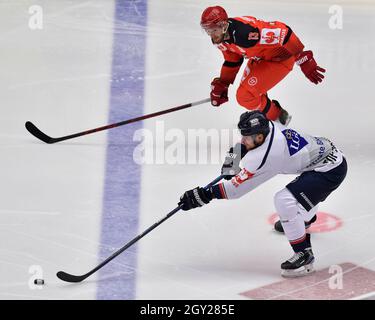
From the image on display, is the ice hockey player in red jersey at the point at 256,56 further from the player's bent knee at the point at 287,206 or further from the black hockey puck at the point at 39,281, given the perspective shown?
the black hockey puck at the point at 39,281

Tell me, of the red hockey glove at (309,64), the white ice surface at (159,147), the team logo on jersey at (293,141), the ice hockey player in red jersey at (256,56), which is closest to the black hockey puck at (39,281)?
the white ice surface at (159,147)

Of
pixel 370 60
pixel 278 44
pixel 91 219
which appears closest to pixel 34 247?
pixel 91 219

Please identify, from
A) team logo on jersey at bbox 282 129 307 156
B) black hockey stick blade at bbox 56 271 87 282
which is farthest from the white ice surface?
team logo on jersey at bbox 282 129 307 156

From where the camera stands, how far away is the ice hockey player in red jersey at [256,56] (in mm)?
6551

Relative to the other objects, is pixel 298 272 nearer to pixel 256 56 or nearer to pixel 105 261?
pixel 105 261

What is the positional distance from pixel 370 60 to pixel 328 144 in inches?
89.9

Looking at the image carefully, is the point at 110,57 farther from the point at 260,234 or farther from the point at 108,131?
the point at 260,234

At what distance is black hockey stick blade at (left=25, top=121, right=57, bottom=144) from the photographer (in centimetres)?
705

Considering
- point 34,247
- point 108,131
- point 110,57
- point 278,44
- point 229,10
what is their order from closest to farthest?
point 34,247 < point 278,44 < point 108,131 < point 110,57 < point 229,10

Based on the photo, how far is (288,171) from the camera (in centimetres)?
584

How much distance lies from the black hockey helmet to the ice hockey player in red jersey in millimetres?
1011

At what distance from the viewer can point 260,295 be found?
566 cm

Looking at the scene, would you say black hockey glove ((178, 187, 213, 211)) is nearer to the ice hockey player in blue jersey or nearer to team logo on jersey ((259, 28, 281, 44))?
the ice hockey player in blue jersey

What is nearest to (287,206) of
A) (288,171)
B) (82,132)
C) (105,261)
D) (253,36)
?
(288,171)
